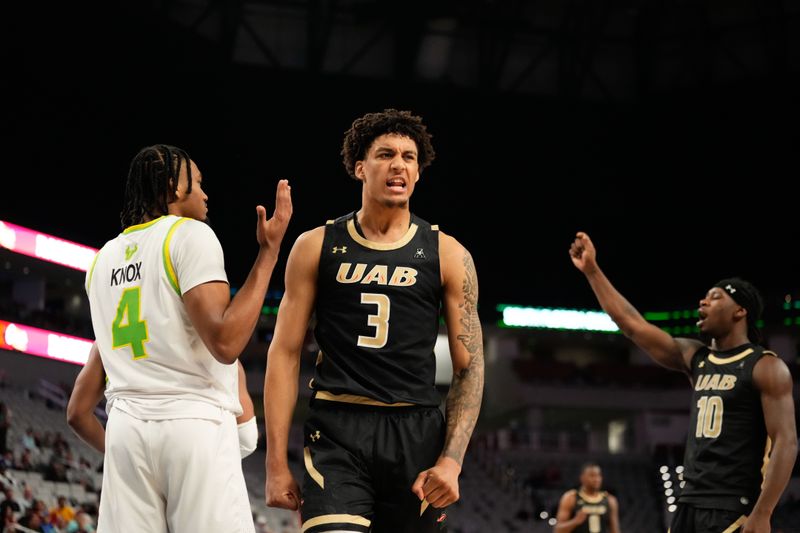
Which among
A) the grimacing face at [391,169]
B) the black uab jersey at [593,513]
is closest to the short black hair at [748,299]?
the grimacing face at [391,169]

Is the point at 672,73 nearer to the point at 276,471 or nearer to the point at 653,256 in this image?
the point at 653,256

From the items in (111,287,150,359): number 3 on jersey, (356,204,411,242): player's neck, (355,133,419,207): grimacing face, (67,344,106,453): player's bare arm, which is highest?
(355,133,419,207): grimacing face

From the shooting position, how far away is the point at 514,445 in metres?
38.2

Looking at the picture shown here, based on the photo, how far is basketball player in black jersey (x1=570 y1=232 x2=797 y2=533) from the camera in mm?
6348

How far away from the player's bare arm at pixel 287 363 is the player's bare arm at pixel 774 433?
314 centimetres

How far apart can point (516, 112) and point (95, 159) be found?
12.9m

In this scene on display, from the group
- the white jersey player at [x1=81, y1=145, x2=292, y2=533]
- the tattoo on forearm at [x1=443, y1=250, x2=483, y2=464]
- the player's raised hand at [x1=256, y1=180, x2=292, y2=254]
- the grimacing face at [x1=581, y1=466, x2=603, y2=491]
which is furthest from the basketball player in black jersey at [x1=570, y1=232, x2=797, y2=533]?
the grimacing face at [x1=581, y1=466, x2=603, y2=491]

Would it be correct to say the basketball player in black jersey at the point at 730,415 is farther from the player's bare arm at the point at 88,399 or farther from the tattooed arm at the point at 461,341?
the player's bare arm at the point at 88,399

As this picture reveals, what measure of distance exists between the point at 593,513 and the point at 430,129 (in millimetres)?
20020

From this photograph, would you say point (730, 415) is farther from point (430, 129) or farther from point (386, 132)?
point (430, 129)

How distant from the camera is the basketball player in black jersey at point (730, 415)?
→ 250 inches

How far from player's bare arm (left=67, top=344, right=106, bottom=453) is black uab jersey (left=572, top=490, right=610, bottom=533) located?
915 cm

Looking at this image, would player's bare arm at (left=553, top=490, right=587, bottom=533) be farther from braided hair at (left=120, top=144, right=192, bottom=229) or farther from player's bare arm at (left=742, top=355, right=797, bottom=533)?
braided hair at (left=120, top=144, right=192, bottom=229)

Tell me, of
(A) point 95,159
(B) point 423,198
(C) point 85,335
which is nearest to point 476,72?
(B) point 423,198
